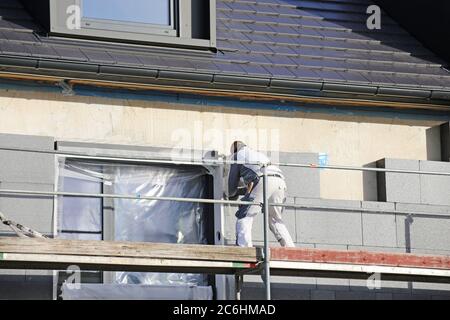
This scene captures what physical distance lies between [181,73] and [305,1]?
2540 millimetres

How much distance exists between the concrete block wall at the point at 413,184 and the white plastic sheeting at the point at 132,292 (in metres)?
2.12

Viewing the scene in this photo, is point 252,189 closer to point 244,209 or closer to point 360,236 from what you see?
point 244,209

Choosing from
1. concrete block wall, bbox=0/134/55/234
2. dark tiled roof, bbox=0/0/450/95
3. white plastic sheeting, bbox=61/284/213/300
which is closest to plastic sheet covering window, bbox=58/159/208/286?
white plastic sheeting, bbox=61/284/213/300

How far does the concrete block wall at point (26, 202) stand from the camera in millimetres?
12672

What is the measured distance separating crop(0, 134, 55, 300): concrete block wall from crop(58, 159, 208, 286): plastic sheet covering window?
1.10 feet

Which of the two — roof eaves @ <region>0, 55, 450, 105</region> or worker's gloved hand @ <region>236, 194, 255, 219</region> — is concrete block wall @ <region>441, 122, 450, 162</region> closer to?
roof eaves @ <region>0, 55, 450, 105</region>

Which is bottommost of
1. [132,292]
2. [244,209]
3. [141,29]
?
[132,292]

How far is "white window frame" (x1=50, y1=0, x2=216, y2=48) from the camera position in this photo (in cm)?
1373

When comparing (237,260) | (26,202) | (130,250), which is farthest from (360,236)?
(26,202)

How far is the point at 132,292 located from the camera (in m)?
13.2

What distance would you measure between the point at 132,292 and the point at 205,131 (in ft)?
5.90
